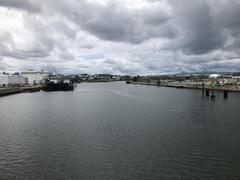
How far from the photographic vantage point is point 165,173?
18.4 m

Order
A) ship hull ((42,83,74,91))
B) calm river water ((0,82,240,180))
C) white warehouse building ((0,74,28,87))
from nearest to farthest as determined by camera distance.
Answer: calm river water ((0,82,240,180))
ship hull ((42,83,74,91))
white warehouse building ((0,74,28,87))

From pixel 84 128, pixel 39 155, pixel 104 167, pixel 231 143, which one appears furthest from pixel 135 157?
pixel 84 128

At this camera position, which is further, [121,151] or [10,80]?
[10,80]

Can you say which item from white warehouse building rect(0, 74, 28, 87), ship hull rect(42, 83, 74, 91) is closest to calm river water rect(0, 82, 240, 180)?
ship hull rect(42, 83, 74, 91)

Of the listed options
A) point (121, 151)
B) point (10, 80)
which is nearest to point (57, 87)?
A: point (10, 80)

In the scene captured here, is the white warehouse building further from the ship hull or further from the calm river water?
the calm river water

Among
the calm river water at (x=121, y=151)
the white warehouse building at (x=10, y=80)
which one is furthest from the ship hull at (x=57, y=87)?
the calm river water at (x=121, y=151)

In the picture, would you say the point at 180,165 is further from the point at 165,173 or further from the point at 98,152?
the point at 98,152

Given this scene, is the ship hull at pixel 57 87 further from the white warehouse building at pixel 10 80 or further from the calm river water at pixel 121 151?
the calm river water at pixel 121 151

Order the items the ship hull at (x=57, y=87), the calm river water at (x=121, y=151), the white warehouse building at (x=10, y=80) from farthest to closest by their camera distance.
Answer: the white warehouse building at (x=10, y=80), the ship hull at (x=57, y=87), the calm river water at (x=121, y=151)

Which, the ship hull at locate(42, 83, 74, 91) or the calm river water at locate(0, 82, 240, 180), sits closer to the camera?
the calm river water at locate(0, 82, 240, 180)

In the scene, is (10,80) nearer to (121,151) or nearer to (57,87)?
(57,87)

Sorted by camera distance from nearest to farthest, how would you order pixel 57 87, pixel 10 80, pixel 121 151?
pixel 121 151 → pixel 57 87 → pixel 10 80

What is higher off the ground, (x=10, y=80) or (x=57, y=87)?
(x=10, y=80)
